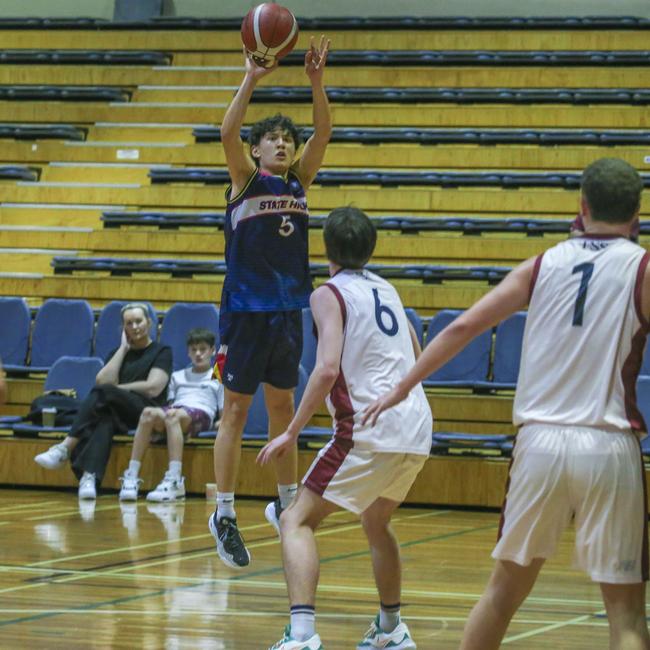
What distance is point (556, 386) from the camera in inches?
107

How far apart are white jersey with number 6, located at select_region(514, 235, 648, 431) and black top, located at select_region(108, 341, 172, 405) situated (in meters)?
5.74

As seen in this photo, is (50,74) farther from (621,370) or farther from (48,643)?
(621,370)

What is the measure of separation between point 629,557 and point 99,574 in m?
3.03

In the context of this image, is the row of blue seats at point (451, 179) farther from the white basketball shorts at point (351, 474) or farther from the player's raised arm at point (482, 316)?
the player's raised arm at point (482, 316)

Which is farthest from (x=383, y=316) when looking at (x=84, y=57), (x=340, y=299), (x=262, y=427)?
(x=84, y=57)

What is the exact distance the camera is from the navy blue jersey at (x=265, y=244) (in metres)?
4.71

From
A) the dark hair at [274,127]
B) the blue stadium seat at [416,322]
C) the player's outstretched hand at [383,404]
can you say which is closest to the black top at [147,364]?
the blue stadium seat at [416,322]

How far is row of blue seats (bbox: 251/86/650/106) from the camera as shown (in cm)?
1170

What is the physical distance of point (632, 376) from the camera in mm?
2730

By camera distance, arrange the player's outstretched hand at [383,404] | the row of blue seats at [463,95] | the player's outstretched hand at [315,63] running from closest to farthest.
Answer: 1. the player's outstretched hand at [383,404]
2. the player's outstretched hand at [315,63]
3. the row of blue seats at [463,95]

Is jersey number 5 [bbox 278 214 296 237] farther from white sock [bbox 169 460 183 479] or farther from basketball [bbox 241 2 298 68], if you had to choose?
white sock [bbox 169 460 183 479]

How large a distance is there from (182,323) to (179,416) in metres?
0.99

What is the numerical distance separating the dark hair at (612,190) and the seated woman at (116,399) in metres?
5.71

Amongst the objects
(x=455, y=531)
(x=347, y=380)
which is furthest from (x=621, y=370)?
(x=455, y=531)
